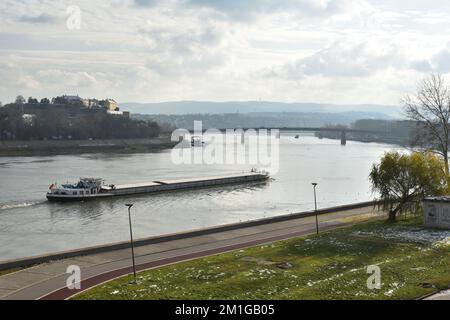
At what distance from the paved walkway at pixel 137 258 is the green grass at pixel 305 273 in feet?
3.90

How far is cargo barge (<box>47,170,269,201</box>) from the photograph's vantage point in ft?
177

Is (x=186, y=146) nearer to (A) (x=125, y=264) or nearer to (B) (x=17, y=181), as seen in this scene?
(B) (x=17, y=181)

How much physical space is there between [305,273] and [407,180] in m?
16.6

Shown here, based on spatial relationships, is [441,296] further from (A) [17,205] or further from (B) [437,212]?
(A) [17,205]

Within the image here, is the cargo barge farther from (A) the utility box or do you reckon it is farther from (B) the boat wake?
(A) the utility box

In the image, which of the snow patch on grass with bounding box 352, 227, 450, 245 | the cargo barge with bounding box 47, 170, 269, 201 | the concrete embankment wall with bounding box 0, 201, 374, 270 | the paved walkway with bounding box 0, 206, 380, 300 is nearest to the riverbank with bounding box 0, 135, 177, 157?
the cargo barge with bounding box 47, 170, 269, 201

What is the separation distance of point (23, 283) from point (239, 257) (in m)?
8.81

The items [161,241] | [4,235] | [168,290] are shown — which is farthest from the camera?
[4,235]

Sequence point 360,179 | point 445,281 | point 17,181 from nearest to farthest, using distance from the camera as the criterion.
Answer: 1. point 445,281
2. point 17,181
3. point 360,179

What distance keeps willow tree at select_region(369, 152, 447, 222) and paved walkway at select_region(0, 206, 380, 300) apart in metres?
2.27

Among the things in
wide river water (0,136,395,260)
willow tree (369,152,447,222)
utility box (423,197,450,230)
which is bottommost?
wide river water (0,136,395,260)

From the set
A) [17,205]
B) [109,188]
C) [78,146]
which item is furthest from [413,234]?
[78,146]
